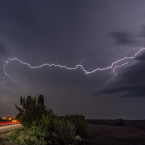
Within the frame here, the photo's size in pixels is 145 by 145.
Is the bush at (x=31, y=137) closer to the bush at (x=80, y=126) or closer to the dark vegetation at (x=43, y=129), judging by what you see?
the dark vegetation at (x=43, y=129)

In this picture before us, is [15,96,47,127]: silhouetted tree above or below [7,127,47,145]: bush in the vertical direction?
above

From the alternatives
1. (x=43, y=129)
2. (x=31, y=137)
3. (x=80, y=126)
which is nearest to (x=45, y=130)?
(x=43, y=129)

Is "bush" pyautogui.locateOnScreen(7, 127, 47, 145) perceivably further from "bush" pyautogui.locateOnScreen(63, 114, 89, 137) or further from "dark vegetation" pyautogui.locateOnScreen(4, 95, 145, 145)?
"bush" pyautogui.locateOnScreen(63, 114, 89, 137)

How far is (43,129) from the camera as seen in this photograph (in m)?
20.1

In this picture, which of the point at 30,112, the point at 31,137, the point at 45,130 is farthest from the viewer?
the point at 30,112

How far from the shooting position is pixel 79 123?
24.4 m

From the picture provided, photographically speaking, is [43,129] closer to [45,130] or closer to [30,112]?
[45,130]

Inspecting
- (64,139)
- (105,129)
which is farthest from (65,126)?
(105,129)

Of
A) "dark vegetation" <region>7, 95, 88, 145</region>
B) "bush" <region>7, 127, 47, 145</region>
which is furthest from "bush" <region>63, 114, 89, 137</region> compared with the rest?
"bush" <region>7, 127, 47, 145</region>

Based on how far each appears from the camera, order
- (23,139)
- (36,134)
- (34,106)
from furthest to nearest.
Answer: (34,106)
(36,134)
(23,139)

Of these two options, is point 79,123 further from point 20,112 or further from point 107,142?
point 20,112

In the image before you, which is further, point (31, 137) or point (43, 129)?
point (43, 129)

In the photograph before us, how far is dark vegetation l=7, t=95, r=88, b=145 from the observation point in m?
18.5

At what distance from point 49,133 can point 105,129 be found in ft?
44.9
